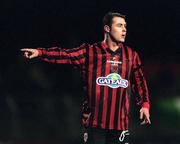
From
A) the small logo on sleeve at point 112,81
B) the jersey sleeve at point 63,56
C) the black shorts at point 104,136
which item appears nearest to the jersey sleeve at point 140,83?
the small logo on sleeve at point 112,81

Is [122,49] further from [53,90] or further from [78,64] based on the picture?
[53,90]

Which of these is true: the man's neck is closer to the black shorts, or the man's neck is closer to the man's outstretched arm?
the man's outstretched arm

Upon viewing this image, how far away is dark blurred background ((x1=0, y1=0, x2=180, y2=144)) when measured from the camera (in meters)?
7.66

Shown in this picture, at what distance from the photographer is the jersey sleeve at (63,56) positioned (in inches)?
200

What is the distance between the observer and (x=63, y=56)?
5133 mm

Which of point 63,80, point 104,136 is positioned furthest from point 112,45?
point 63,80

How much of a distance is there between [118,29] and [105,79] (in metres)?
0.49

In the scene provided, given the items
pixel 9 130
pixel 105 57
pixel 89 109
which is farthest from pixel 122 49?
pixel 9 130

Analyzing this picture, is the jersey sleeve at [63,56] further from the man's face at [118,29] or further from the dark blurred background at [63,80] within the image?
the dark blurred background at [63,80]

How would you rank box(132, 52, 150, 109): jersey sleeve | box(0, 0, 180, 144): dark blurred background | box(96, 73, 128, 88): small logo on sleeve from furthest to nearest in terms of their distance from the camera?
box(0, 0, 180, 144): dark blurred background
box(132, 52, 150, 109): jersey sleeve
box(96, 73, 128, 88): small logo on sleeve

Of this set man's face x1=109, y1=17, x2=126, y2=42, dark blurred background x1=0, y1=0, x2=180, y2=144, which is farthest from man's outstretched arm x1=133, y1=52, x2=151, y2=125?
dark blurred background x1=0, y1=0, x2=180, y2=144

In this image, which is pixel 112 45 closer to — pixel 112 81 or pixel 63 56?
pixel 112 81

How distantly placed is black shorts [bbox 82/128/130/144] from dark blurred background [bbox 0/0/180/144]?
2542 millimetres

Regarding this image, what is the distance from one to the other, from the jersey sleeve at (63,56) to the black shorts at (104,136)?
663 millimetres
